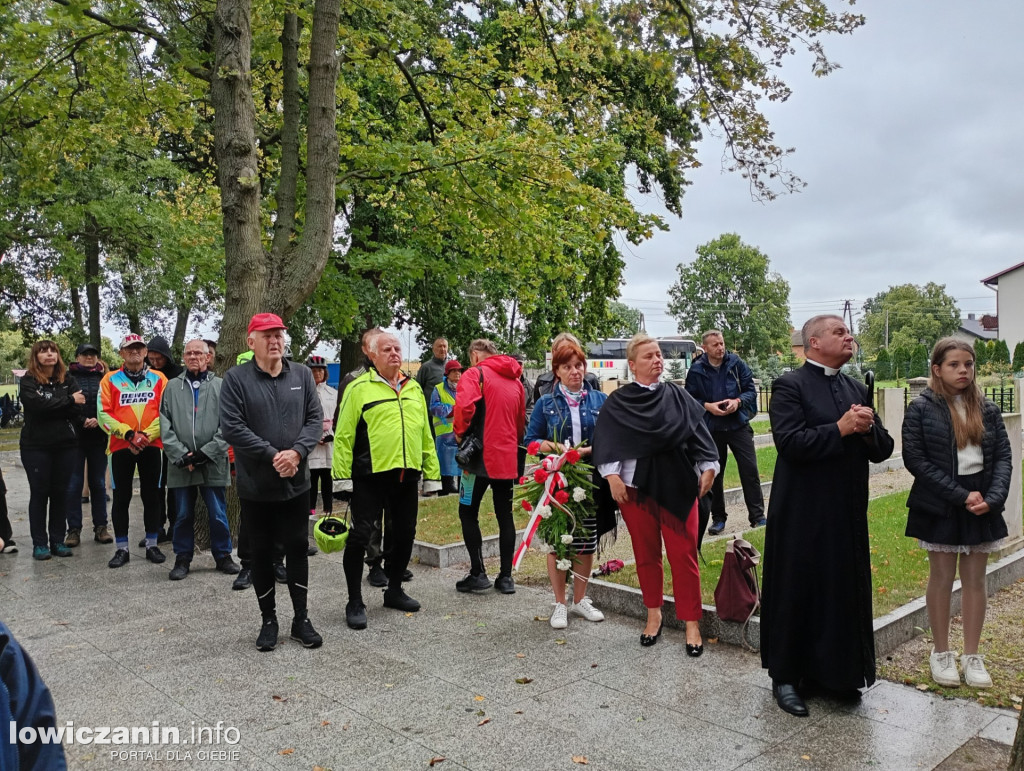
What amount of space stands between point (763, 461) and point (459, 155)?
308 inches

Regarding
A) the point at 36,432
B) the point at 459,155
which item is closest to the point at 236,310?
the point at 36,432

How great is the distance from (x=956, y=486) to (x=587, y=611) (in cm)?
255

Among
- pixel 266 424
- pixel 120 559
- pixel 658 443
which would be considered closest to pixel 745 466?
pixel 658 443

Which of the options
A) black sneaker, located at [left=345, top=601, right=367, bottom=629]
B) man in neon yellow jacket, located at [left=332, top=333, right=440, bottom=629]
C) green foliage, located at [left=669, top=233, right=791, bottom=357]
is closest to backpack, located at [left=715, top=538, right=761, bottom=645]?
man in neon yellow jacket, located at [left=332, top=333, right=440, bottom=629]

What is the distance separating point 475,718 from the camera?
4.11 metres

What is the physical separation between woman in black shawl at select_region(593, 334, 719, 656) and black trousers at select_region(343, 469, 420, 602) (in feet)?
5.16

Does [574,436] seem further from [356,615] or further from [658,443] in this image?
[356,615]

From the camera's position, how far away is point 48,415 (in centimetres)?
795

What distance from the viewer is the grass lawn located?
5.66 metres

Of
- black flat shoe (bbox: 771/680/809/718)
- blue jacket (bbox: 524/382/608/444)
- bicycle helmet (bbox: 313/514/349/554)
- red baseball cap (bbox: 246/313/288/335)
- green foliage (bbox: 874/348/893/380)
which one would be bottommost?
black flat shoe (bbox: 771/680/809/718)

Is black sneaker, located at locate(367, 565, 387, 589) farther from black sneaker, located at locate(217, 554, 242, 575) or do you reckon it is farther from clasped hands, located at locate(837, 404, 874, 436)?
clasped hands, located at locate(837, 404, 874, 436)

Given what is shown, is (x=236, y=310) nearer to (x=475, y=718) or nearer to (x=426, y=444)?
(x=426, y=444)

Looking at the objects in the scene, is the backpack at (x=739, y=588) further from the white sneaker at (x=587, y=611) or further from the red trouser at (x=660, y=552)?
the white sneaker at (x=587, y=611)

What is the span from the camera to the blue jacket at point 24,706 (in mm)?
1265
